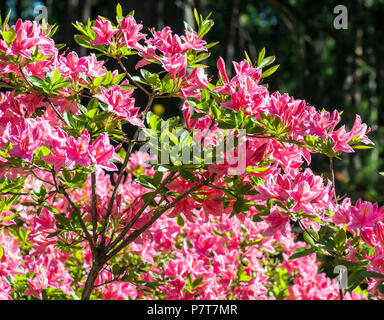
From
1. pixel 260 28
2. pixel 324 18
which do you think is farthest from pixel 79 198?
pixel 260 28

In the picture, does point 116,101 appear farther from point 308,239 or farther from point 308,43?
point 308,43

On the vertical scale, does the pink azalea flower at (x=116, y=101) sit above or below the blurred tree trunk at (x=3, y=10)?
below

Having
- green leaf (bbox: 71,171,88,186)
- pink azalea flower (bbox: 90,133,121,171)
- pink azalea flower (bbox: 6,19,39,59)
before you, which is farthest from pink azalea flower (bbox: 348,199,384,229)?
pink azalea flower (bbox: 6,19,39,59)

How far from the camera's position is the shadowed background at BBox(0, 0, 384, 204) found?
21.2 ft

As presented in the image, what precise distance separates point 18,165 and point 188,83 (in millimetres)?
655

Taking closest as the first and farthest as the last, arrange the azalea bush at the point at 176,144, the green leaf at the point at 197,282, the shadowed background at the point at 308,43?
the azalea bush at the point at 176,144, the green leaf at the point at 197,282, the shadowed background at the point at 308,43

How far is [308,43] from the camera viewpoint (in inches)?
670

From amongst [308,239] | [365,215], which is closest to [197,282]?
[308,239]

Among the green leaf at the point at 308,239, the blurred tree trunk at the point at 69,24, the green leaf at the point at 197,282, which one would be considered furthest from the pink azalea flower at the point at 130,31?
the blurred tree trunk at the point at 69,24

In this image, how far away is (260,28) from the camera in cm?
2169

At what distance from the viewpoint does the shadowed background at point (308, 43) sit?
646 centimetres

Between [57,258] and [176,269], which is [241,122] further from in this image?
[57,258]

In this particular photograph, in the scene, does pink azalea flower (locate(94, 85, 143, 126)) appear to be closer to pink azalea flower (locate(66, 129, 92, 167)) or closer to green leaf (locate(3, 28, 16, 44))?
pink azalea flower (locate(66, 129, 92, 167))

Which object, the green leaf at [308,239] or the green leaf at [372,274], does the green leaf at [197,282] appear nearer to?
the green leaf at [308,239]
